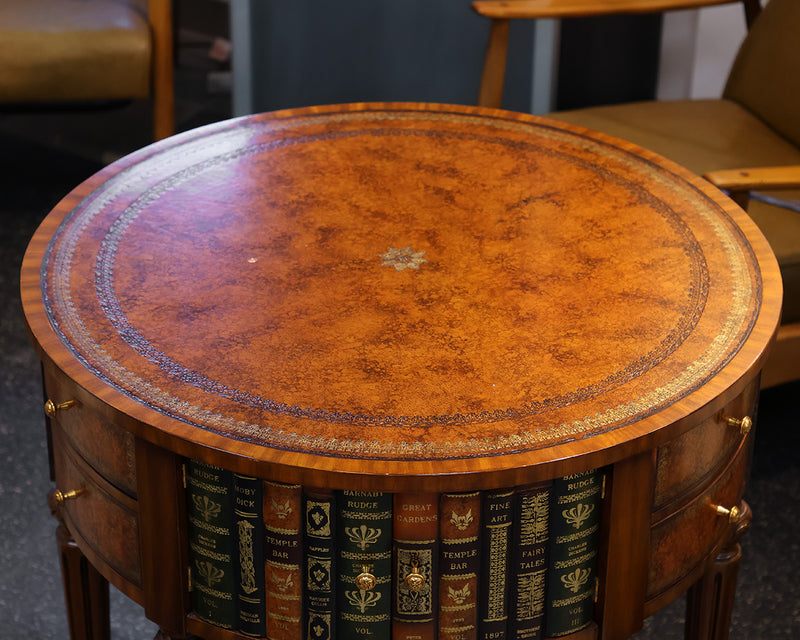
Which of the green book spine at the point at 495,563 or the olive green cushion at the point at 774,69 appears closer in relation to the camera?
the green book spine at the point at 495,563

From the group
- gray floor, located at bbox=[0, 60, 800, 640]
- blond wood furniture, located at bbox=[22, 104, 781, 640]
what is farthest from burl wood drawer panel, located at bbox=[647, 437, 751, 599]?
gray floor, located at bbox=[0, 60, 800, 640]

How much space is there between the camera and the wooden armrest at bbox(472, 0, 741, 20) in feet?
7.95

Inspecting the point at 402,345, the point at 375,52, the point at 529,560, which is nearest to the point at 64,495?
the point at 402,345

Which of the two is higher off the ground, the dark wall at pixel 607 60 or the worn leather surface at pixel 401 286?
the worn leather surface at pixel 401 286

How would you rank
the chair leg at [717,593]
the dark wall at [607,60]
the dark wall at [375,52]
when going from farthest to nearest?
the dark wall at [607,60]
the dark wall at [375,52]
the chair leg at [717,593]

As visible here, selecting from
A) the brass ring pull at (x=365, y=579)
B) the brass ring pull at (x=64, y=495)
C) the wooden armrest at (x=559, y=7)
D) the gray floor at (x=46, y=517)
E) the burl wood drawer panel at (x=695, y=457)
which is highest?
the wooden armrest at (x=559, y=7)

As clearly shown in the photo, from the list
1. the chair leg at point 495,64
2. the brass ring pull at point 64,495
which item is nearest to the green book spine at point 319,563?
the brass ring pull at point 64,495

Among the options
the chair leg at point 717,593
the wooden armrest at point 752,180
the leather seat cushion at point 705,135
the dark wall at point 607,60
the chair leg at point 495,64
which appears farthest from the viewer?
the dark wall at point 607,60

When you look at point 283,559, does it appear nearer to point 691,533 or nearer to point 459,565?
point 459,565

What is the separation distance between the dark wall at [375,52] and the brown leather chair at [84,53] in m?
0.36

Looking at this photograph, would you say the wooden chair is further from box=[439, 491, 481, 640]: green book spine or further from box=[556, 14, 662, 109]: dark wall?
box=[439, 491, 481, 640]: green book spine

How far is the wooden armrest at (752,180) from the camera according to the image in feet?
6.17

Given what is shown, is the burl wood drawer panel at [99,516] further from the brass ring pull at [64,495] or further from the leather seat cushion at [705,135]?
the leather seat cushion at [705,135]

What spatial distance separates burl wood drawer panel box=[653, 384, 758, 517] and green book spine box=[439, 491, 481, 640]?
0.75ft
